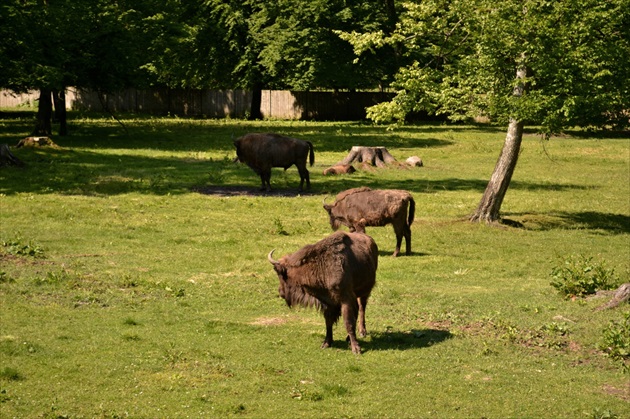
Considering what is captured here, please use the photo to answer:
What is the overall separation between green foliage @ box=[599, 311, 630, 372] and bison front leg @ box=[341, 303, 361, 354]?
11.7 ft

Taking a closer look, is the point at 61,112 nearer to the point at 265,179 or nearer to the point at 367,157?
the point at 367,157

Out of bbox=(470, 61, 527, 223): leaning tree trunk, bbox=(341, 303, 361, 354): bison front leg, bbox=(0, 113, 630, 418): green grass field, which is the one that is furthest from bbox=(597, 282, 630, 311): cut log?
bbox=(470, 61, 527, 223): leaning tree trunk

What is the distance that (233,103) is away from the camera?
72.5 metres

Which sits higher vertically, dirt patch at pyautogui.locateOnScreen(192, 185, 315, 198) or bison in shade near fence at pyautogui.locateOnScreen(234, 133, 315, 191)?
bison in shade near fence at pyautogui.locateOnScreen(234, 133, 315, 191)

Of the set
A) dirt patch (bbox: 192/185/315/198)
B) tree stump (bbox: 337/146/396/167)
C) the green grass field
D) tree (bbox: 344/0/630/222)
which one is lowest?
the green grass field

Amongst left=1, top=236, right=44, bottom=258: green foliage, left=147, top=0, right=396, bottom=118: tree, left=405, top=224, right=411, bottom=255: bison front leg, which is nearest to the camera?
left=1, top=236, right=44, bottom=258: green foliage

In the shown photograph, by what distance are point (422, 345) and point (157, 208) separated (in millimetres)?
13984

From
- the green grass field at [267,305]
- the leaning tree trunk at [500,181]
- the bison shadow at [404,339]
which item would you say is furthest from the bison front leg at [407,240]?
the bison shadow at [404,339]

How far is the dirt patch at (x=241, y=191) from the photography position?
30328 mm

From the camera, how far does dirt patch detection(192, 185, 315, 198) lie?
30.3 metres

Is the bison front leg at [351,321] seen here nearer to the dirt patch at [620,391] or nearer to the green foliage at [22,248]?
the dirt patch at [620,391]

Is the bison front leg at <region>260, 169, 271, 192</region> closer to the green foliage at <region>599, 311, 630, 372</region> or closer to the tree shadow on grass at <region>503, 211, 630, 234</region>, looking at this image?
the tree shadow on grass at <region>503, 211, 630, 234</region>

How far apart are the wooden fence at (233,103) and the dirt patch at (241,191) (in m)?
38.9

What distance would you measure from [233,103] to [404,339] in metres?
59.0
